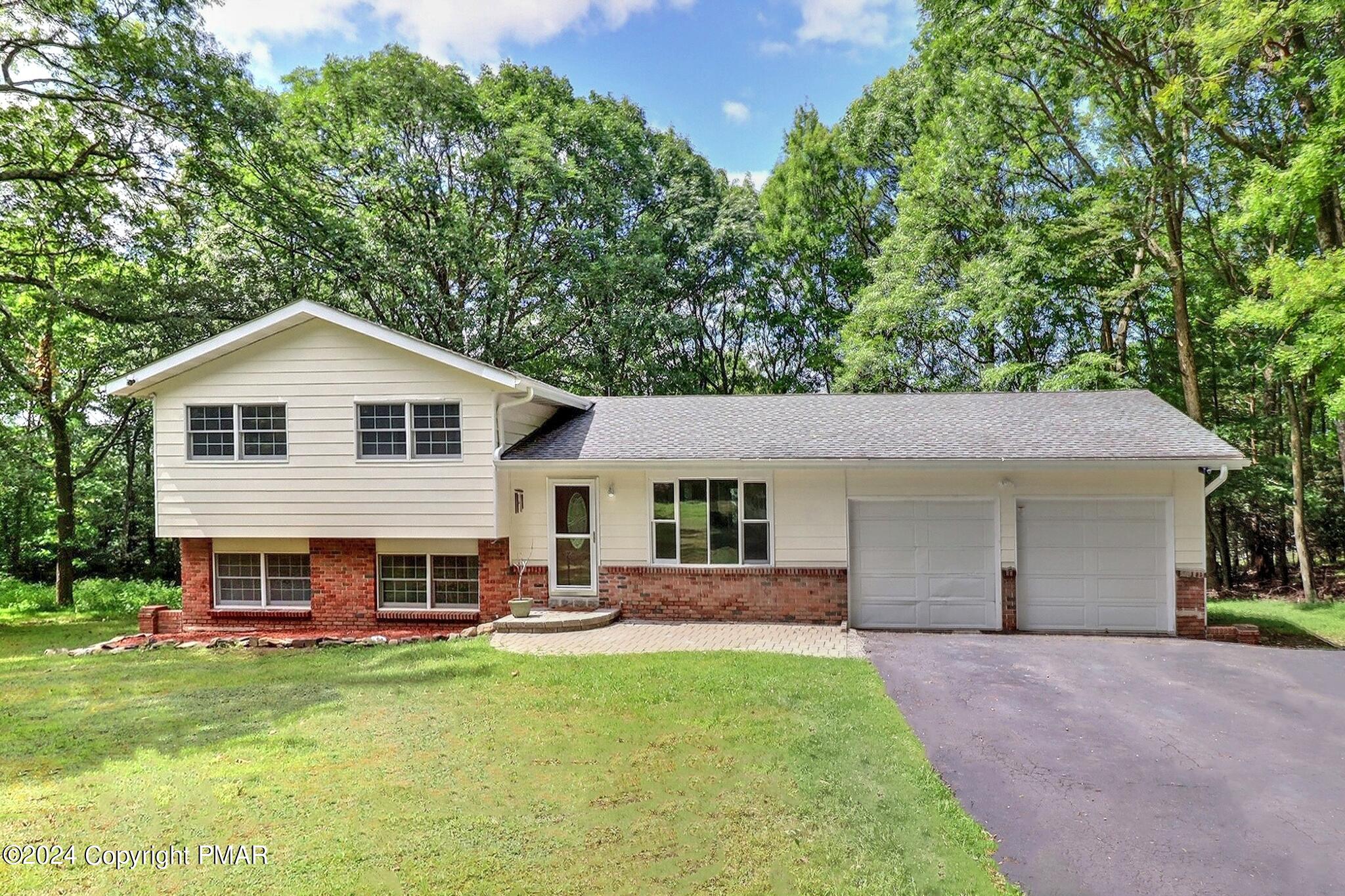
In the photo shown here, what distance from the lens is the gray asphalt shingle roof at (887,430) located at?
411 inches

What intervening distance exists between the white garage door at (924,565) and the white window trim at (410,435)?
21.5 feet

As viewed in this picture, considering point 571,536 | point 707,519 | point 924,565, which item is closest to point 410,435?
point 571,536

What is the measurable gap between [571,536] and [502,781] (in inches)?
259

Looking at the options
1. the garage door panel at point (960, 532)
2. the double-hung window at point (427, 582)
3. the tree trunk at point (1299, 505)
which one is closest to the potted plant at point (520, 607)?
the double-hung window at point (427, 582)

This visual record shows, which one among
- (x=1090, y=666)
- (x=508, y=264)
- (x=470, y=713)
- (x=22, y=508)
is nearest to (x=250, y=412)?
(x=470, y=713)

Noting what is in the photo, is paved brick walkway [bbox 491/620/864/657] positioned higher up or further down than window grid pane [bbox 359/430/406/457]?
further down

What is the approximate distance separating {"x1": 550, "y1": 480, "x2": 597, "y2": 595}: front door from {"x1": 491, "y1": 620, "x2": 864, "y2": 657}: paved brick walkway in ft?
3.65

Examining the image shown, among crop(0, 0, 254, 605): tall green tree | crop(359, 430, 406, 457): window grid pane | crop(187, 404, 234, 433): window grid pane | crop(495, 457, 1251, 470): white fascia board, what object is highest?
crop(0, 0, 254, 605): tall green tree

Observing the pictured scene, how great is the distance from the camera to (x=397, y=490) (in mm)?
11305

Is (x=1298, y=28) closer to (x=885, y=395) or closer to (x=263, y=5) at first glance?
(x=885, y=395)

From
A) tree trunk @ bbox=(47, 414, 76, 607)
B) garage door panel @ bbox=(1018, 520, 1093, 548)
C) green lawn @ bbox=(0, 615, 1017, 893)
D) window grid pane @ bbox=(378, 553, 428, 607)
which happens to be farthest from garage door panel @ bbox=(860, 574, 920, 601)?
tree trunk @ bbox=(47, 414, 76, 607)

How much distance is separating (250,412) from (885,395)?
11.9 meters

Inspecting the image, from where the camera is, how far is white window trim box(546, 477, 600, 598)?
11.7m

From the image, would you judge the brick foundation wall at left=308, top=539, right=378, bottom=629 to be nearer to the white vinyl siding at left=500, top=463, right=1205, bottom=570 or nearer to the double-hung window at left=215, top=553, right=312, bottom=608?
the double-hung window at left=215, top=553, right=312, bottom=608
